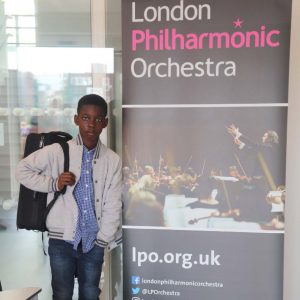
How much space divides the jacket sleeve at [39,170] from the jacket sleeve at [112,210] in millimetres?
272

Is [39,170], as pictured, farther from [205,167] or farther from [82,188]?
[205,167]

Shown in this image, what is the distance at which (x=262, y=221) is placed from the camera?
1.98 metres

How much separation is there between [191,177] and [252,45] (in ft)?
2.40

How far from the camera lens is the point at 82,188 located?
190cm

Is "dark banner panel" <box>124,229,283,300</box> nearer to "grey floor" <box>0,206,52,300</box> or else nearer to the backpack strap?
the backpack strap

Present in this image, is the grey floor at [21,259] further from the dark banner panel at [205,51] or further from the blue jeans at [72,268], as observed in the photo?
the dark banner panel at [205,51]

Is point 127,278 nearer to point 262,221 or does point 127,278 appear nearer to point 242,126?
point 262,221

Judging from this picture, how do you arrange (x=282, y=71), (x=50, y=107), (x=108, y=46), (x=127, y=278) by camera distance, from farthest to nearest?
(x=50, y=107), (x=108, y=46), (x=127, y=278), (x=282, y=71)

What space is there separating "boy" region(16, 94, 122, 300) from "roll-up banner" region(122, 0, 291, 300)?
0.15m

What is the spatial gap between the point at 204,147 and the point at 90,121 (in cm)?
60

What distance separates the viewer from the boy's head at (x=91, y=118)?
6.12 feet

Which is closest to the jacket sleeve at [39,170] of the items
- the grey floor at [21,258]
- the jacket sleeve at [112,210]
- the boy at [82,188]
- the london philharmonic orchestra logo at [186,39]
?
the boy at [82,188]

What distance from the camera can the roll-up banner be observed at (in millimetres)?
1905

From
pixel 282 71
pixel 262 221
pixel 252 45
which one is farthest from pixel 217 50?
Result: pixel 262 221
